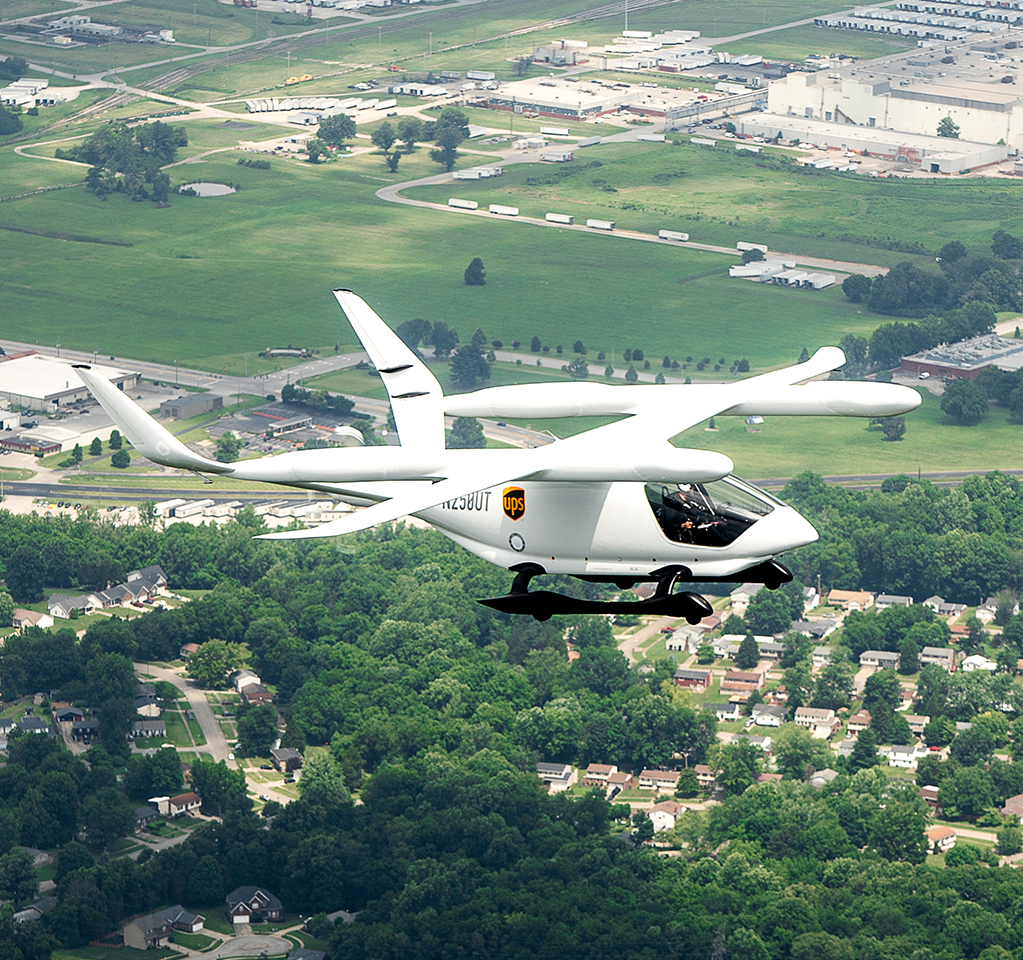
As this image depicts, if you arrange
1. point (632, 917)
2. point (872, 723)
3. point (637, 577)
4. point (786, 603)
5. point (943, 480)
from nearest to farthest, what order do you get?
point (637, 577), point (632, 917), point (872, 723), point (786, 603), point (943, 480)

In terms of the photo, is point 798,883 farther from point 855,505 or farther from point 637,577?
point 637,577

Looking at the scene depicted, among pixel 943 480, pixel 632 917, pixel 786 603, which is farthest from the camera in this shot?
pixel 943 480

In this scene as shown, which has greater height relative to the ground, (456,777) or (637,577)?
(637,577)

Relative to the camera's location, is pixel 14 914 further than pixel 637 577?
Yes

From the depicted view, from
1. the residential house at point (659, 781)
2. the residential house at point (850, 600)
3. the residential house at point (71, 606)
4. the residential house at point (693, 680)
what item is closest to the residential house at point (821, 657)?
the residential house at point (693, 680)

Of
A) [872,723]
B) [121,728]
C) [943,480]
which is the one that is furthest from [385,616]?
[943,480]
